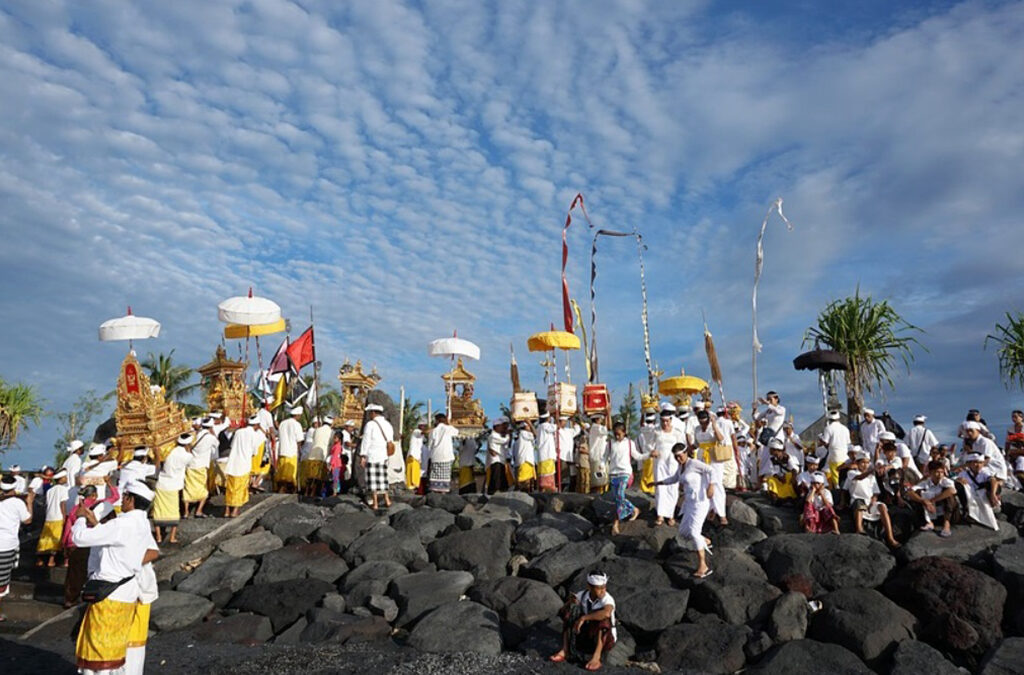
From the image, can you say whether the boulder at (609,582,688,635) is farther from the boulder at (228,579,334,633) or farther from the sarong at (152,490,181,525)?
the sarong at (152,490,181,525)

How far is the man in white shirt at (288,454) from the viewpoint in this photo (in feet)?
54.5

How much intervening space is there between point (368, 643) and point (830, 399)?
18.0 m

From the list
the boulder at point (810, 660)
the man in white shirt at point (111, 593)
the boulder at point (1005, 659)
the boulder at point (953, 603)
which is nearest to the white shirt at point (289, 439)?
the man in white shirt at point (111, 593)

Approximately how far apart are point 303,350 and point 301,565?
1028 centimetres

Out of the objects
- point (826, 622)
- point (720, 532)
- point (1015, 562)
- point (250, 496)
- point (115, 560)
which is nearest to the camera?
point (115, 560)

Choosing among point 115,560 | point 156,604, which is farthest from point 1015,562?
point 156,604

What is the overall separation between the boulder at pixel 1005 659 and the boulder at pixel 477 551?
6667mm

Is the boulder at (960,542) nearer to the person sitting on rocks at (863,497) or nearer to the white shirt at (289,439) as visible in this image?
the person sitting on rocks at (863,497)

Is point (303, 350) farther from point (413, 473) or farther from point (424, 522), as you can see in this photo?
point (424, 522)

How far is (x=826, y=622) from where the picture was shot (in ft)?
32.2

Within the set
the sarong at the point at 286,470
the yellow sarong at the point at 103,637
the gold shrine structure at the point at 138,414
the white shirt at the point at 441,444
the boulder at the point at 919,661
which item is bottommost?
the boulder at the point at 919,661

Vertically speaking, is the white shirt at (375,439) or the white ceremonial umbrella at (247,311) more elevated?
the white ceremonial umbrella at (247,311)

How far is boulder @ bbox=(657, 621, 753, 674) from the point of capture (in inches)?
365

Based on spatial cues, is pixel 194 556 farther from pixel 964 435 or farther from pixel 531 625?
pixel 964 435
